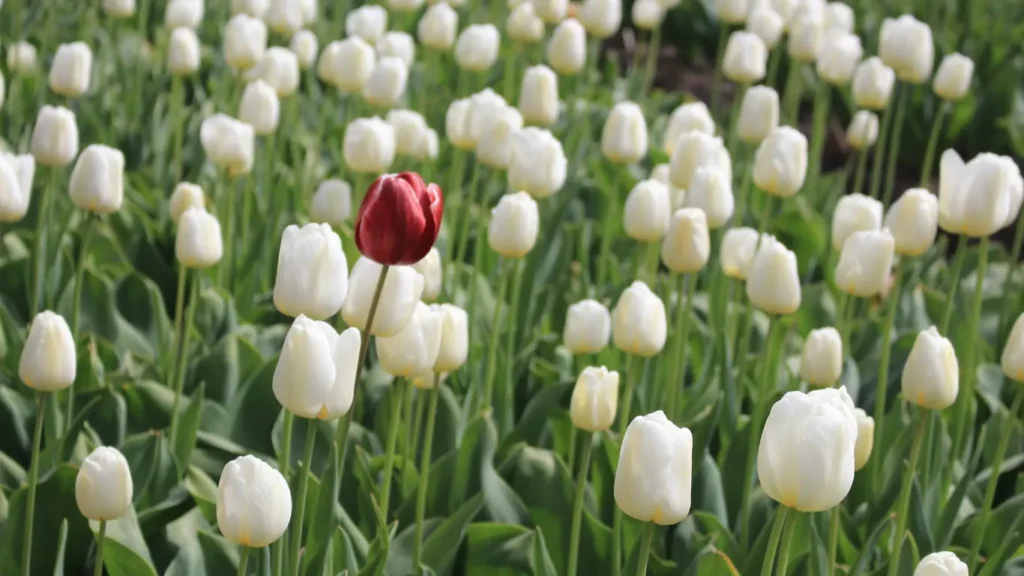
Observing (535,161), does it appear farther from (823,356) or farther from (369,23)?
(369,23)

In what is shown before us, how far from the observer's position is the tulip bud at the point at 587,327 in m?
2.28

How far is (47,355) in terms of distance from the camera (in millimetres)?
1679

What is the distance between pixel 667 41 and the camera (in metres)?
6.74

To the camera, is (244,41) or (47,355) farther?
(244,41)

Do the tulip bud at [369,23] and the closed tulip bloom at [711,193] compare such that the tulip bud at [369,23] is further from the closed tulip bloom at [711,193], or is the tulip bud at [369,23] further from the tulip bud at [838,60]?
the closed tulip bloom at [711,193]

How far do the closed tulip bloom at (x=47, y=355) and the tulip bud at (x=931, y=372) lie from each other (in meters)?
1.15

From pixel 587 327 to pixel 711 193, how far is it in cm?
39

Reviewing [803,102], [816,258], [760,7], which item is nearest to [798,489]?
[816,258]

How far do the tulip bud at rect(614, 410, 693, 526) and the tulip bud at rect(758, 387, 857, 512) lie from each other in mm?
92

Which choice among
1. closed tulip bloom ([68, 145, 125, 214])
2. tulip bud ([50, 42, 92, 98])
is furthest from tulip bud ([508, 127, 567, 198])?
tulip bud ([50, 42, 92, 98])

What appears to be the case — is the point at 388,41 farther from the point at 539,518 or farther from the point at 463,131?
the point at 539,518

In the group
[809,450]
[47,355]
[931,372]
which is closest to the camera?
[809,450]

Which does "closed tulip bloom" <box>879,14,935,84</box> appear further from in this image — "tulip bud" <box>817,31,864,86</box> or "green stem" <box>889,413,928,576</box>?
"green stem" <box>889,413,928,576</box>

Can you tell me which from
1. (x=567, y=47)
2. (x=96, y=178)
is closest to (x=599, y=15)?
(x=567, y=47)
